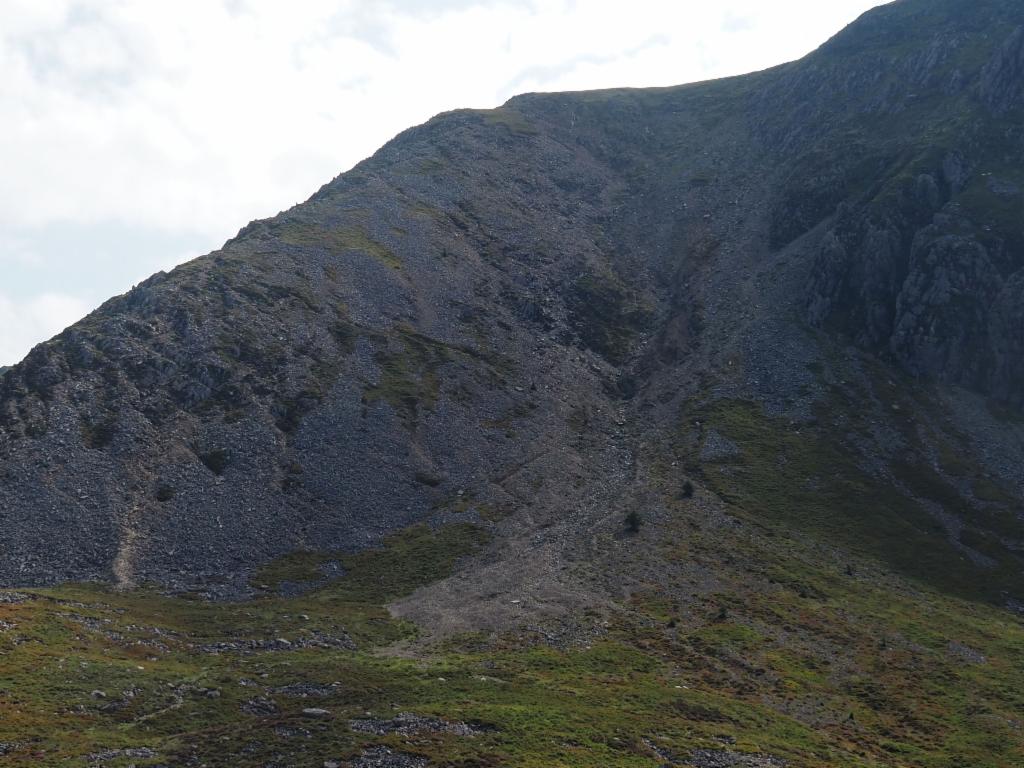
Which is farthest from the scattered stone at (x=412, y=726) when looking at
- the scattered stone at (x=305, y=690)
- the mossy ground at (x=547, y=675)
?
the scattered stone at (x=305, y=690)

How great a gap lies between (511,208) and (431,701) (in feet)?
444

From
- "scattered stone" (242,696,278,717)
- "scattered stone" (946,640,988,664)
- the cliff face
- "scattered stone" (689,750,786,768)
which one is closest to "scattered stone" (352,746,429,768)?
"scattered stone" (242,696,278,717)

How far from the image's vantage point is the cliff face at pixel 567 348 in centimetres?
9488

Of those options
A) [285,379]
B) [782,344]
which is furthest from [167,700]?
[782,344]

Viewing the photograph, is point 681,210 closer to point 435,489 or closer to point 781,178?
point 781,178

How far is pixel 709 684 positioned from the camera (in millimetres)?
67500

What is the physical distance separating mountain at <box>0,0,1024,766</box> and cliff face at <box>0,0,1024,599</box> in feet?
1.97

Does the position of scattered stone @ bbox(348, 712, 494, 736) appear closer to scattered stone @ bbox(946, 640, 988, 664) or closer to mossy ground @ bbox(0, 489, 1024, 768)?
mossy ground @ bbox(0, 489, 1024, 768)

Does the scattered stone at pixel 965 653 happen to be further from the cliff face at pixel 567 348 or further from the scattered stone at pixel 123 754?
the scattered stone at pixel 123 754

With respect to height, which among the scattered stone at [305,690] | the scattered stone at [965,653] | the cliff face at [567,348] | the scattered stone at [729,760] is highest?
the cliff face at [567,348]

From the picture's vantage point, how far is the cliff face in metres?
94.9

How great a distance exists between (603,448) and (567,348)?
30.8 meters

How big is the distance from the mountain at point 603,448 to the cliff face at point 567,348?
0.60m

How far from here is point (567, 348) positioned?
146125 mm
